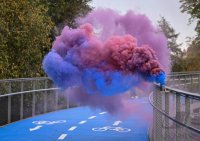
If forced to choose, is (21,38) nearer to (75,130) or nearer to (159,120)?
(75,130)

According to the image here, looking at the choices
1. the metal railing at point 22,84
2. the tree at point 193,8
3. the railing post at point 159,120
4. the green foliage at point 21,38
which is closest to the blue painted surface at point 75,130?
the metal railing at point 22,84

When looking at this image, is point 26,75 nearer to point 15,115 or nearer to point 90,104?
point 15,115

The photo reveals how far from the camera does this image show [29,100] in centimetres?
2125

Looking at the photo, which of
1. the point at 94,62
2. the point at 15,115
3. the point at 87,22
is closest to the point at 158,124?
the point at 94,62

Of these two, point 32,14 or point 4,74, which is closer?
point 4,74

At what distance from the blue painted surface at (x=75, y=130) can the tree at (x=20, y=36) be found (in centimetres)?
334

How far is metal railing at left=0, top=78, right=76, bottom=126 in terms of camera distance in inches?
735

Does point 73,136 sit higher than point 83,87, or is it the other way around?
point 83,87

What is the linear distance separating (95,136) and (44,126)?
10.1 feet

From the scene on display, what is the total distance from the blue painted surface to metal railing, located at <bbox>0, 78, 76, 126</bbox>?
41 centimetres

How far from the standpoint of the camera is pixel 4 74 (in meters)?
21.6

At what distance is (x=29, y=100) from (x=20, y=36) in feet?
11.3

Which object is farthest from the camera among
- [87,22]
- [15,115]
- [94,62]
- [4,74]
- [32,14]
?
[32,14]

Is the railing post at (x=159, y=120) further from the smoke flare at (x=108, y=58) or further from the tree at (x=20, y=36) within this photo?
the tree at (x=20, y=36)
